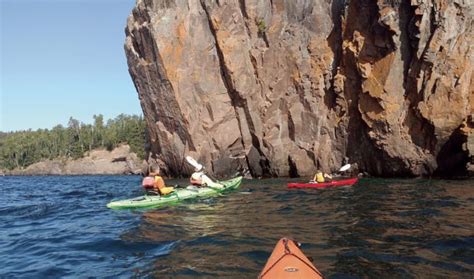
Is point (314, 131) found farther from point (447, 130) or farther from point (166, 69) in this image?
point (166, 69)

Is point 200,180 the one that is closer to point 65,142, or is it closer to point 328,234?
point 328,234

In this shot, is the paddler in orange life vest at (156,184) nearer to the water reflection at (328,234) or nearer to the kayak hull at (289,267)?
the water reflection at (328,234)

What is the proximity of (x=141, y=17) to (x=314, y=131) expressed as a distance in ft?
59.1

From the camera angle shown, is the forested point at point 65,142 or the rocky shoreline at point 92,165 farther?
the forested point at point 65,142

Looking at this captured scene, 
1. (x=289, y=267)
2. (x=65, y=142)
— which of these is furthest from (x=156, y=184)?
(x=65, y=142)

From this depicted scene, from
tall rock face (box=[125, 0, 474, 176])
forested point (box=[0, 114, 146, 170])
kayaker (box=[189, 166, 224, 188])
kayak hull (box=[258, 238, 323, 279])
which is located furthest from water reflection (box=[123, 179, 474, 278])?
forested point (box=[0, 114, 146, 170])

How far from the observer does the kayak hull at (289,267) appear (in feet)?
19.7

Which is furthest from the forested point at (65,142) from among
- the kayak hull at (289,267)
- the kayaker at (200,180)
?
the kayak hull at (289,267)

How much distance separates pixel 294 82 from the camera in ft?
118

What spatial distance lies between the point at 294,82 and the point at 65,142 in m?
77.7

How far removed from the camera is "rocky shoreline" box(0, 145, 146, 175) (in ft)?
266

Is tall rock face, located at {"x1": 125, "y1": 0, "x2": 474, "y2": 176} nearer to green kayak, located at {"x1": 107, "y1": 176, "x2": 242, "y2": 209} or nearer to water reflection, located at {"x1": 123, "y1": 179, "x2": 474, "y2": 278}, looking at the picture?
water reflection, located at {"x1": 123, "y1": 179, "x2": 474, "y2": 278}

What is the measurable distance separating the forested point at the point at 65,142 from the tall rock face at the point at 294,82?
51.4 metres

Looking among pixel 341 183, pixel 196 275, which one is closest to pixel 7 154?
pixel 341 183
